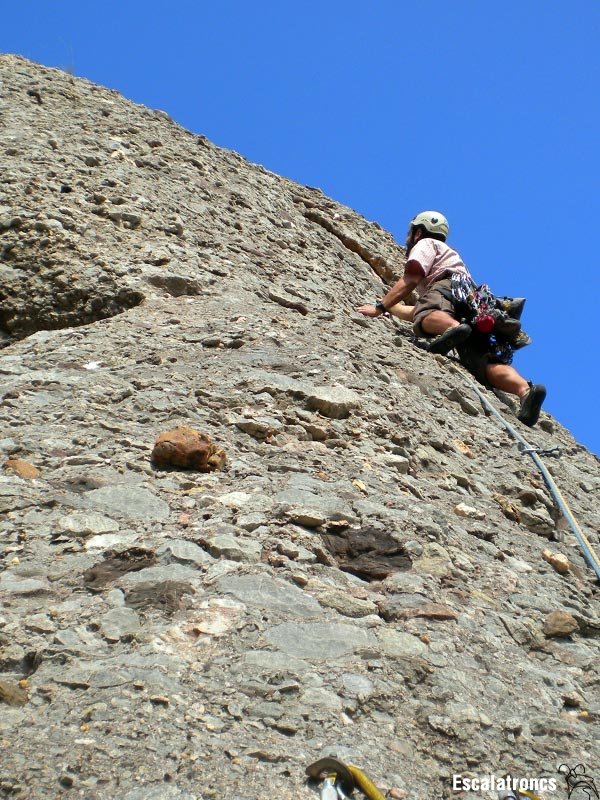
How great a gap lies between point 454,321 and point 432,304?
228mm

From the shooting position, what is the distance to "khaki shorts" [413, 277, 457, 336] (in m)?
6.79

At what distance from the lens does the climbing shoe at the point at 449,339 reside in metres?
6.52

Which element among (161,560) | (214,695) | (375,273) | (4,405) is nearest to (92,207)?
(4,405)

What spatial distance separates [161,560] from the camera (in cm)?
335

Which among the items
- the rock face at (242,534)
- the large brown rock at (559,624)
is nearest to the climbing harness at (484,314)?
the rock face at (242,534)

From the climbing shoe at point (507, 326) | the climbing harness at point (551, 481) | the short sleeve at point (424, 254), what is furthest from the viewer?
the short sleeve at point (424, 254)

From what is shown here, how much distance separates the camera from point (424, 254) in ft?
23.6

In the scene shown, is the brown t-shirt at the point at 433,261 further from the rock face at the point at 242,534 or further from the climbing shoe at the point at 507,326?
the rock face at the point at 242,534

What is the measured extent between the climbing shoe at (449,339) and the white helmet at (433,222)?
4.15ft

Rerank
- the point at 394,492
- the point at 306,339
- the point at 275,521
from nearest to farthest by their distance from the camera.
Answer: the point at 275,521 < the point at 394,492 < the point at 306,339

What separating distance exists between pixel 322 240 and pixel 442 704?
17.6ft

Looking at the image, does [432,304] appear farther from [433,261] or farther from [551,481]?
[551,481]

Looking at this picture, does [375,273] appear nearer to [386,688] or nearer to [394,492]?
[394,492]

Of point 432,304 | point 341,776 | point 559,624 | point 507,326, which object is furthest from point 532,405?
point 341,776
